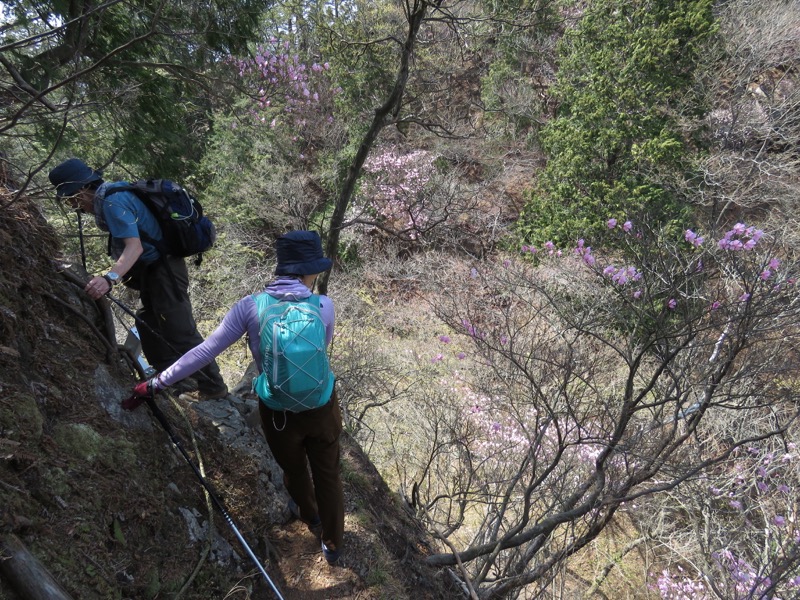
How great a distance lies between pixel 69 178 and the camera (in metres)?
2.42

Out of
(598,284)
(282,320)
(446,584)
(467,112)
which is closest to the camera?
(282,320)

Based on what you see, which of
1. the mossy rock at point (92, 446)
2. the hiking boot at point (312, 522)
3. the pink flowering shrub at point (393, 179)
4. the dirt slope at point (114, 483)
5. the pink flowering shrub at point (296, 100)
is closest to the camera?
→ the dirt slope at point (114, 483)

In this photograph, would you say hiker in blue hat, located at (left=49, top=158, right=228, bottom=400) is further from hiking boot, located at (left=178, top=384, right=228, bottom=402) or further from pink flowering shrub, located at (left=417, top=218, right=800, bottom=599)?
pink flowering shrub, located at (left=417, top=218, right=800, bottom=599)

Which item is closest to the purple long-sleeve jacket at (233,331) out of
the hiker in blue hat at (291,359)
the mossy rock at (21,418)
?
the hiker in blue hat at (291,359)

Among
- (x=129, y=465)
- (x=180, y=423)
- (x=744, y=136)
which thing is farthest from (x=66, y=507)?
(x=744, y=136)

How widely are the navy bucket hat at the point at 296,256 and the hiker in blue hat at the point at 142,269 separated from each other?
2.63ft

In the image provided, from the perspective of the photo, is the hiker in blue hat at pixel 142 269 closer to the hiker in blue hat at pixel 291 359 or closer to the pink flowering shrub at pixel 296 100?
the hiker in blue hat at pixel 291 359

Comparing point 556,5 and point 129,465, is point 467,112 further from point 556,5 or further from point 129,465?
point 129,465

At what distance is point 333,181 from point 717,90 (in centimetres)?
855

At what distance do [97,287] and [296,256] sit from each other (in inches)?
38.0

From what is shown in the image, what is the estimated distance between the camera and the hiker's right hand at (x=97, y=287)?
228 centimetres

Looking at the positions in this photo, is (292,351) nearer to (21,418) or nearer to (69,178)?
(21,418)

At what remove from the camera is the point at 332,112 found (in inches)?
512

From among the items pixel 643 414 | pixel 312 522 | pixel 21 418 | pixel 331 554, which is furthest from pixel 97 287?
pixel 643 414
